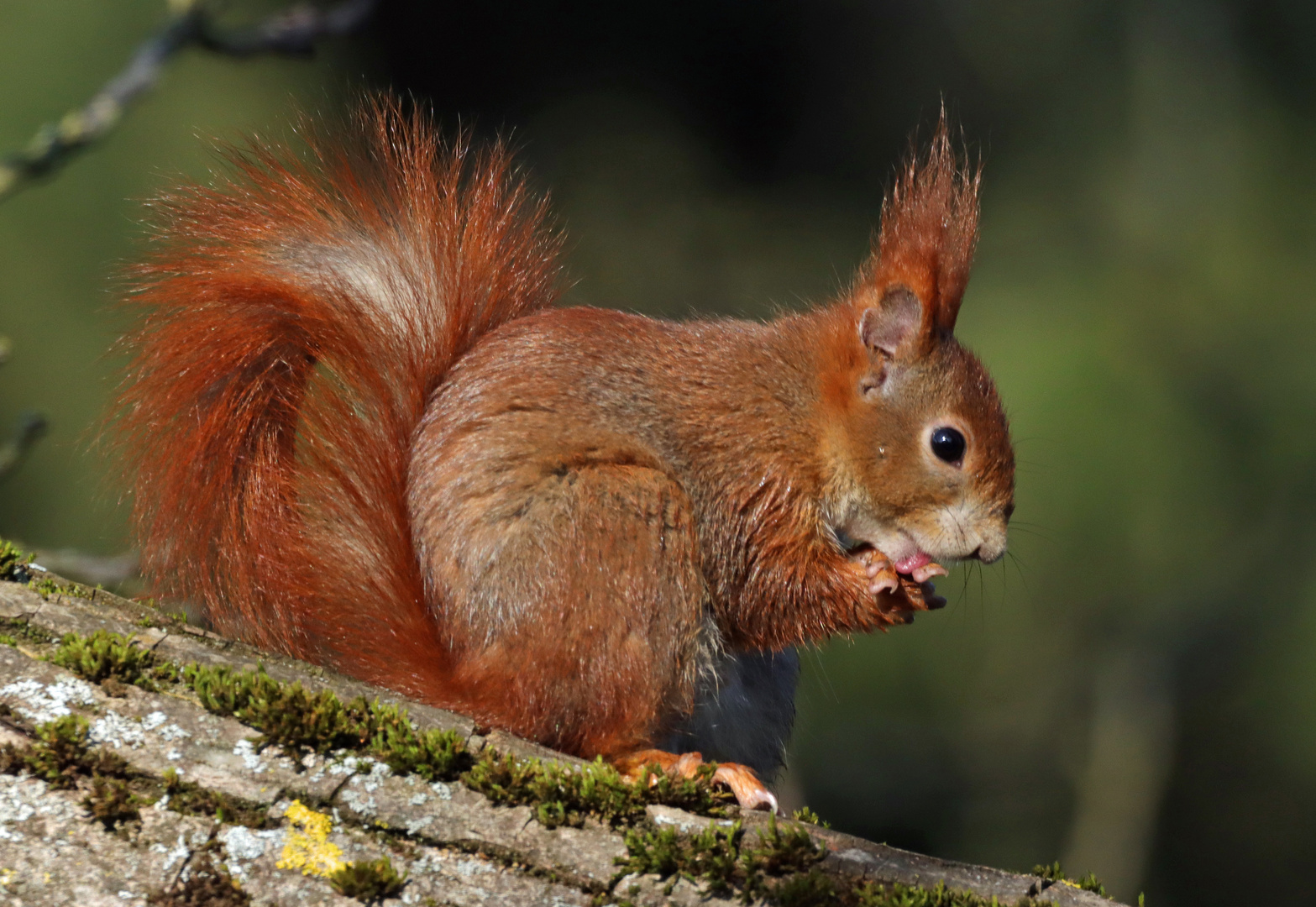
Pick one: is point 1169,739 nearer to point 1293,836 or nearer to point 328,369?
point 1293,836

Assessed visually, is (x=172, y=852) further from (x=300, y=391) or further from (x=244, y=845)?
(x=300, y=391)

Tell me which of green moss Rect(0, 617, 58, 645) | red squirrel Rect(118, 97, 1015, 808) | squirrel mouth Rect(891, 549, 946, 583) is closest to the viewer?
green moss Rect(0, 617, 58, 645)

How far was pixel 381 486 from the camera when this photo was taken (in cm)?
166

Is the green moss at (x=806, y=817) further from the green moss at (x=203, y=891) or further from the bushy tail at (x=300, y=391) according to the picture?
the green moss at (x=203, y=891)

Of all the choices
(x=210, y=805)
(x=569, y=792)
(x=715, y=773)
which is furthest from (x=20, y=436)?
(x=715, y=773)

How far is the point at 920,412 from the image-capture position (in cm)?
205

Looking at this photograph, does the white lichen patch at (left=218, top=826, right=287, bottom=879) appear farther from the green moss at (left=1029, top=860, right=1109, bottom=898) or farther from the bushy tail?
the green moss at (left=1029, top=860, right=1109, bottom=898)

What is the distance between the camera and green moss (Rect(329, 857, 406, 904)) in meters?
1.18

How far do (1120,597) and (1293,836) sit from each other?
1325 millimetres

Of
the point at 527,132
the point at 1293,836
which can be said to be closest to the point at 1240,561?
the point at 1293,836

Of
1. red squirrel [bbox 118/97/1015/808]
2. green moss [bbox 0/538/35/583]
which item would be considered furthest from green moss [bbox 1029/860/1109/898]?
green moss [bbox 0/538/35/583]

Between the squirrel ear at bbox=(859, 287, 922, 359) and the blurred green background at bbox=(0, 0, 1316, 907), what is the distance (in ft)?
5.07

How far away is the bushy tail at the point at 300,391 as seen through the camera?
1587 millimetres

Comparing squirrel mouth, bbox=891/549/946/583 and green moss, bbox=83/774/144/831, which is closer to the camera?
green moss, bbox=83/774/144/831
